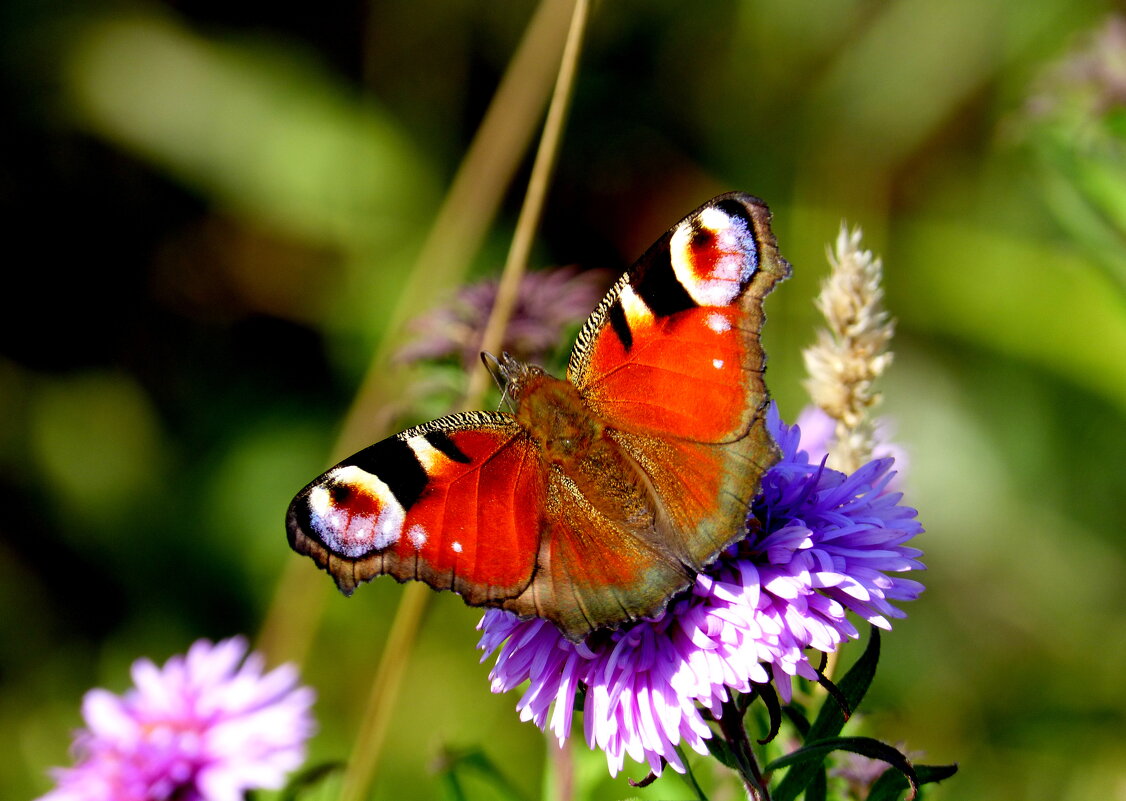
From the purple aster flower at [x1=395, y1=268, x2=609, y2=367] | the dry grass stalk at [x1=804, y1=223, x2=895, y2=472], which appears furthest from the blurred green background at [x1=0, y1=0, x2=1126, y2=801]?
the dry grass stalk at [x1=804, y1=223, x2=895, y2=472]

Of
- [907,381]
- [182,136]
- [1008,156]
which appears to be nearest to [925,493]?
[907,381]

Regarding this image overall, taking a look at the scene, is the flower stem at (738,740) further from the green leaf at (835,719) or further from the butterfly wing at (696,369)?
the butterfly wing at (696,369)

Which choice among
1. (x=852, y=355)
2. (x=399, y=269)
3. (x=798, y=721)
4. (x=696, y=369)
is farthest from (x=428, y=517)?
(x=399, y=269)

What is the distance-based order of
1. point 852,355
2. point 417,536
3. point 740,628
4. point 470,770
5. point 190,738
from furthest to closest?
point 190,738
point 470,770
point 852,355
point 417,536
point 740,628

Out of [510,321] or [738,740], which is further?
[510,321]

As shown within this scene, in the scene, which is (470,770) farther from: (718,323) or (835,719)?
(718,323)

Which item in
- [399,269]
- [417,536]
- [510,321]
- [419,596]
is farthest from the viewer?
[399,269]
